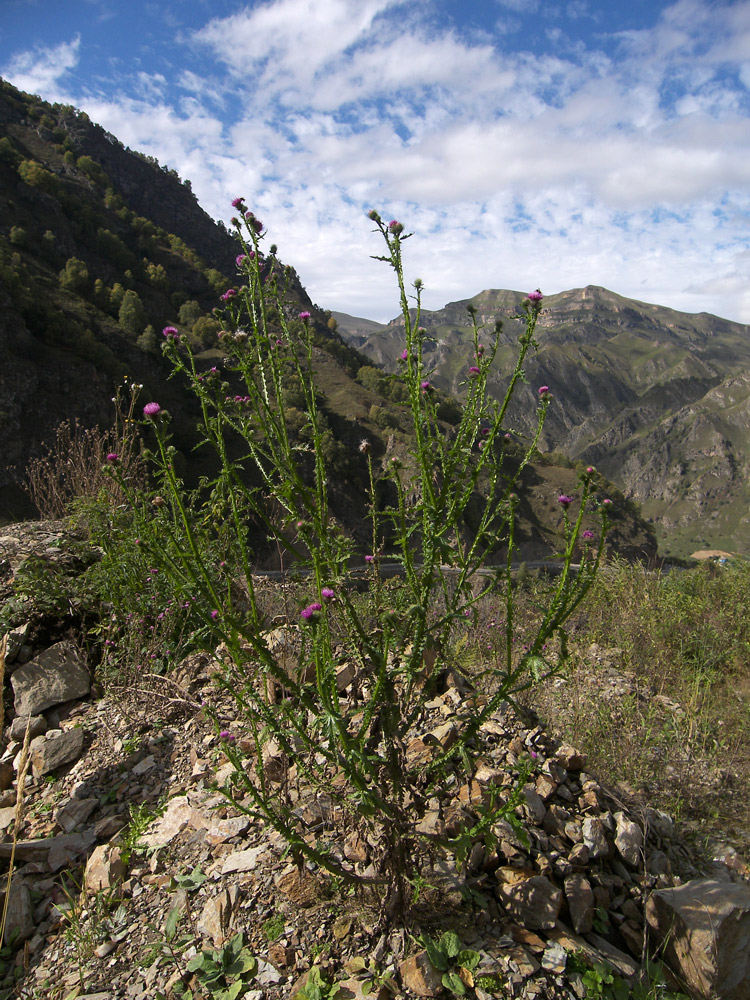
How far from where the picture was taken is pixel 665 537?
546 feet

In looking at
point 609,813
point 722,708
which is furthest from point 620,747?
point 722,708

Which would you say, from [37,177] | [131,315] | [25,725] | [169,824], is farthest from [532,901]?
[37,177]

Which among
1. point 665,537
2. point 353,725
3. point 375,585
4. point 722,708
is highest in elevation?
point 375,585

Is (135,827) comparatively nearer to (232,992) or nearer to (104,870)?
(104,870)

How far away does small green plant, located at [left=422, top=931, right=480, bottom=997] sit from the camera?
6.34 ft

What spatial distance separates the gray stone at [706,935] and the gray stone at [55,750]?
3.40m

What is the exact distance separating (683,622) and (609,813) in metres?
3.98

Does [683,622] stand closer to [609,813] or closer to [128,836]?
[609,813]

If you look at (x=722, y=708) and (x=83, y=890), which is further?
(x=722, y=708)

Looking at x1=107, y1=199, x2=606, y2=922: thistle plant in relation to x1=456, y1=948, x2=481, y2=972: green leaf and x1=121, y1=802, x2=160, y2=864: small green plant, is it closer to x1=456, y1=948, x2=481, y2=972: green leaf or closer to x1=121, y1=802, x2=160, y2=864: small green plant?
x1=456, y1=948, x2=481, y2=972: green leaf

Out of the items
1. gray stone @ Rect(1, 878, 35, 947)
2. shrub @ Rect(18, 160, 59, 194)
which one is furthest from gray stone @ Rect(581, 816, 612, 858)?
shrub @ Rect(18, 160, 59, 194)

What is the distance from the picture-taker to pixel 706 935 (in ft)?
7.44

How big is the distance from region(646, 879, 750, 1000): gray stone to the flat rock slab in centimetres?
388

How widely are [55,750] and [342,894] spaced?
232cm
